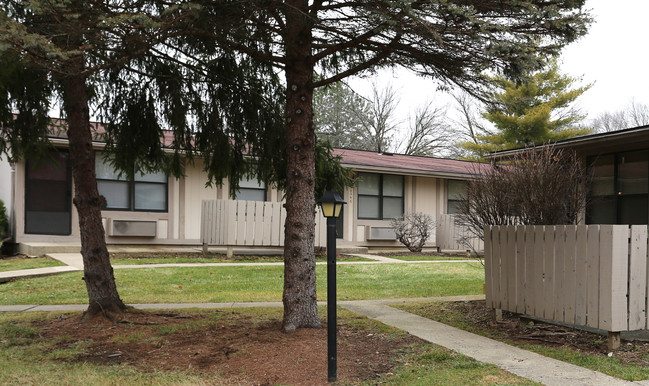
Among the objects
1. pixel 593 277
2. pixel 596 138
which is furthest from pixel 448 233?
pixel 593 277

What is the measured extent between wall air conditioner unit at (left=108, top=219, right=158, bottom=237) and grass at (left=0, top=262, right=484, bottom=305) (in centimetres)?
399

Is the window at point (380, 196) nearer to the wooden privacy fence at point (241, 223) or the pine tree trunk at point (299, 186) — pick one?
the wooden privacy fence at point (241, 223)

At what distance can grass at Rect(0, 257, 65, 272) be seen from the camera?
41.8ft

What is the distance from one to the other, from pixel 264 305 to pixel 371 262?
278 inches

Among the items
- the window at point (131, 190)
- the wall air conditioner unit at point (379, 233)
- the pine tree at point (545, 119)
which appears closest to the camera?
the window at point (131, 190)

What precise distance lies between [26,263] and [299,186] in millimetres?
9479

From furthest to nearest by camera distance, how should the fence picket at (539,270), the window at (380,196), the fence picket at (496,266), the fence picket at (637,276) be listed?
the window at (380,196) → the fence picket at (496,266) → the fence picket at (539,270) → the fence picket at (637,276)

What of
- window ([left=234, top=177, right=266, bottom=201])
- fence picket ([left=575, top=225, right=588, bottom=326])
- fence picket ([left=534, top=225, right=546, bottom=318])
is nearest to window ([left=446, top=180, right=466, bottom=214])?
window ([left=234, top=177, right=266, bottom=201])

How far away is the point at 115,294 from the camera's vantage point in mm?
7840

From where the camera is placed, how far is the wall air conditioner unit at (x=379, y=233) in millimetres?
20406

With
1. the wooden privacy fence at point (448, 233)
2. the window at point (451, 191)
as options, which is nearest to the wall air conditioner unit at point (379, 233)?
the wooden privacy fence at point (448, 233)

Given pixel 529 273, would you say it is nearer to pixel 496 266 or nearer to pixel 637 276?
pixel 496 266

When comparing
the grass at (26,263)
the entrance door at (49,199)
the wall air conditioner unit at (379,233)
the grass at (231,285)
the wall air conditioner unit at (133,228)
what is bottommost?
the grass at (231,285)

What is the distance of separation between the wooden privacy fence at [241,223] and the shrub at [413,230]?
5.17 metres
